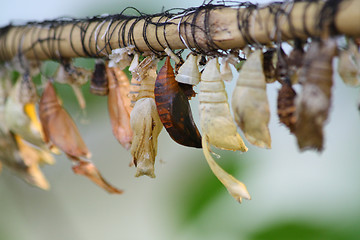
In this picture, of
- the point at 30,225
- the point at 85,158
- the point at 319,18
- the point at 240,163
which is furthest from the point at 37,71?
the point at 30,225

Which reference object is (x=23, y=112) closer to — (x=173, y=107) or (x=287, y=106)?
(x=173, y=107)

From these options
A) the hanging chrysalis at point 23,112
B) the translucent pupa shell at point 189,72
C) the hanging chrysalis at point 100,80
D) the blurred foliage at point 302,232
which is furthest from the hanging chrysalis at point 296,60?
the blurred foliage at point 302,232

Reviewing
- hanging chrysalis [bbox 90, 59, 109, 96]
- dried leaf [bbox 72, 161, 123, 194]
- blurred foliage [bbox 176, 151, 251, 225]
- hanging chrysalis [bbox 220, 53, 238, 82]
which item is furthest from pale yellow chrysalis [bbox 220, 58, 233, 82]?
blurred foliage [bbox 176, 151, 251, 225]

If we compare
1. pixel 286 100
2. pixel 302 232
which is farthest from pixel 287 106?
pixel 302 232

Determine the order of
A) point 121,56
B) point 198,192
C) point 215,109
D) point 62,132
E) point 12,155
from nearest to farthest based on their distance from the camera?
point 215,109
point 121,56
point 62,132
point 12,155
point 198,192

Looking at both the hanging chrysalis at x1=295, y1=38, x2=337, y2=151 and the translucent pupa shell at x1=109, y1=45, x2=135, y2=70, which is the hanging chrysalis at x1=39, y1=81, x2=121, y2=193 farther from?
the hanging chrysalis at x1=295, y1=38, x2=337, y2=151

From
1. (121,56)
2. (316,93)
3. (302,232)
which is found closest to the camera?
(316,93)
